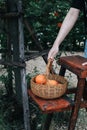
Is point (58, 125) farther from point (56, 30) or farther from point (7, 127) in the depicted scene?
point (56, 30)

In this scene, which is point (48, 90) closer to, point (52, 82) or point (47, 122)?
point (52, 82)

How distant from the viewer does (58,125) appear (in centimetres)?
473

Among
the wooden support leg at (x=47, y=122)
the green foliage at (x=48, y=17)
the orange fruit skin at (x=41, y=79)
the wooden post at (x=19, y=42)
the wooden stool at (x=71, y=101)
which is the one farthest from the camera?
the green foliage at (x=48, y=17)

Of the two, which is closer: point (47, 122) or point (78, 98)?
point (78, 98)

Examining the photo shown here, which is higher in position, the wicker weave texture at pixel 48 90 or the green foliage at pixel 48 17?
the green foliage at pixel 48 17

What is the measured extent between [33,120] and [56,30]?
109 cm

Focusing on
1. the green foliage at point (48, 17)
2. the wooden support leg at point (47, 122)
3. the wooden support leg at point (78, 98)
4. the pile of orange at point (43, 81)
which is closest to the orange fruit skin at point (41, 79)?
the pile of orange at point (43, 81)

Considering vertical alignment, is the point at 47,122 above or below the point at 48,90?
below

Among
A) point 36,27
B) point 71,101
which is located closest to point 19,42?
point 71,101

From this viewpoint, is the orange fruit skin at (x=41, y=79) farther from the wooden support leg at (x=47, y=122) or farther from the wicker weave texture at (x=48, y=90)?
the wooden support leg at (x=47, y=122)

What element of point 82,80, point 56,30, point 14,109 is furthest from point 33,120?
point 82,80

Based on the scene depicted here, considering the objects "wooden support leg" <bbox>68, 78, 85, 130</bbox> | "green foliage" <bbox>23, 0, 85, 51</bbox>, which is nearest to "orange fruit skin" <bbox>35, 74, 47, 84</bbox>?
"wooden support leg" <bbox>68, 78, 85, 130</bbox>

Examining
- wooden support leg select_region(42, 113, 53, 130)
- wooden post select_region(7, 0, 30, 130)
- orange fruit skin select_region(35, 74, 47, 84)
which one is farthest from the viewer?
wooden support leg select_region(42, 113, 53, 130)

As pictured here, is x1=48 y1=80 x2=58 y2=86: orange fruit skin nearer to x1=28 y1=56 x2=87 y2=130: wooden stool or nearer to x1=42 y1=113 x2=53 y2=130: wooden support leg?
x1=28 y1=56 x2=87 y2=130: wooden stool
